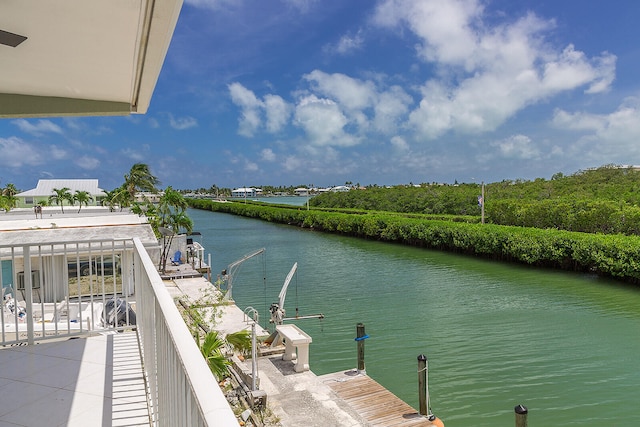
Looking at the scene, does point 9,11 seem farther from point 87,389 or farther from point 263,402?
point 263,402

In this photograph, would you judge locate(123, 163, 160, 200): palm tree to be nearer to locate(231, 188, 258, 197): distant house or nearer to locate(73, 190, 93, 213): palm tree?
locate(73, 190, 93, 213): palm tree

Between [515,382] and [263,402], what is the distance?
5.30 meters

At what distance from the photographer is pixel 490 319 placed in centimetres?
1342

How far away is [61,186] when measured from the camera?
167ft

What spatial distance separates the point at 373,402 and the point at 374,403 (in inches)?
1.6

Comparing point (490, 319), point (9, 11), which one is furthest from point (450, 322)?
point (9, 11)

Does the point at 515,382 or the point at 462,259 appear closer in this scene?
the point at 515,382

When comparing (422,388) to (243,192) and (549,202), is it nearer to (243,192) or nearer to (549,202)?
(549,202)

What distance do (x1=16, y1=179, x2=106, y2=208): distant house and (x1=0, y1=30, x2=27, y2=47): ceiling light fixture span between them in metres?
52.2

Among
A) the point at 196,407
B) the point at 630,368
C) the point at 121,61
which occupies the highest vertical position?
the point at 121,61

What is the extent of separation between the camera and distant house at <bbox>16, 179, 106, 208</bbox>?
48375 millimetres

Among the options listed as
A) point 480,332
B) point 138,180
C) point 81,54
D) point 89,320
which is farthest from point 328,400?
point 138,180

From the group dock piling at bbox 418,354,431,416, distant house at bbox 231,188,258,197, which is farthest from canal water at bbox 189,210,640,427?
distant house at bbox 231,188,258,197

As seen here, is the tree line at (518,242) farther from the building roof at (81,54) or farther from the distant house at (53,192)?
the distant house at (53,192)
